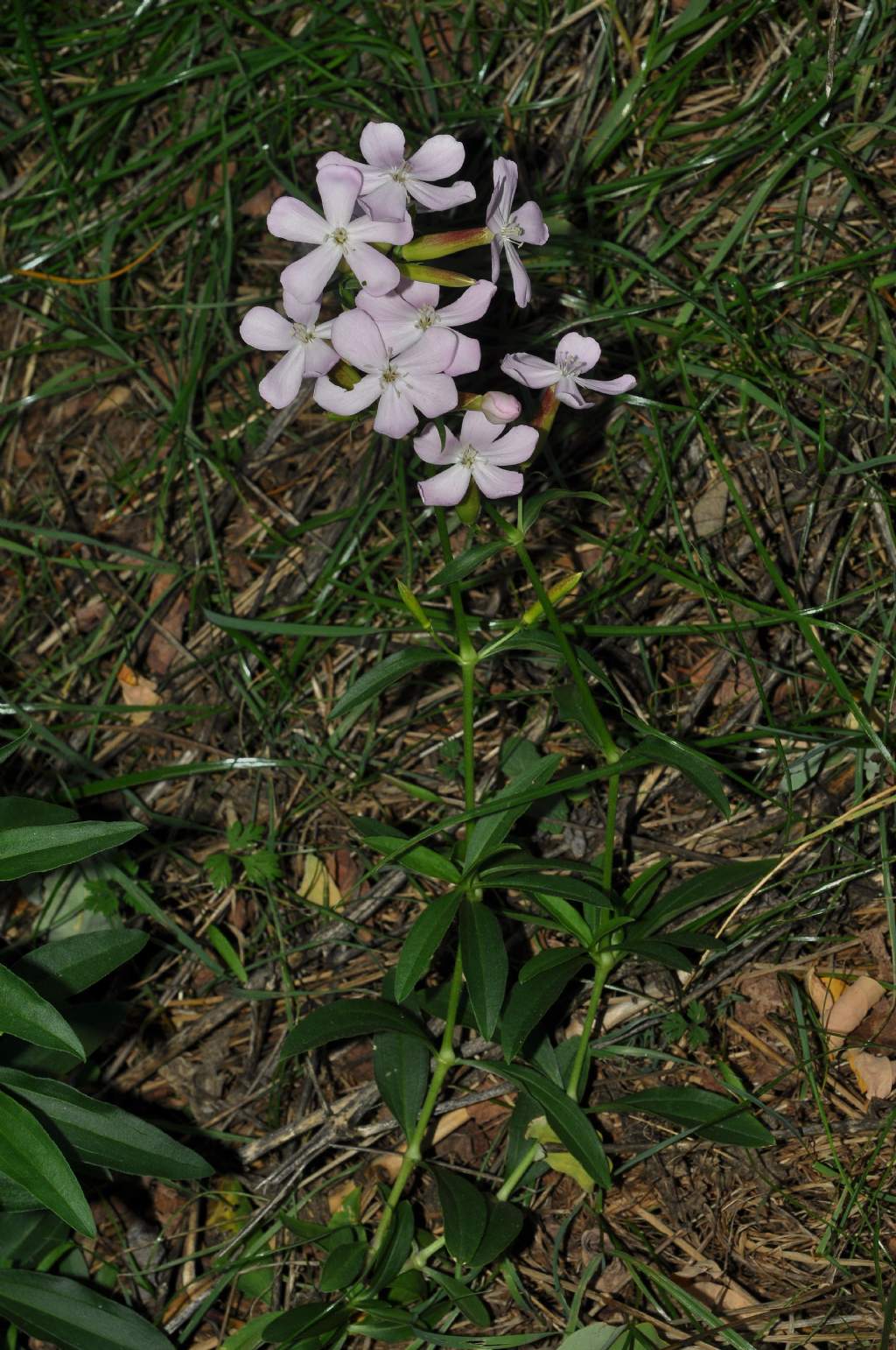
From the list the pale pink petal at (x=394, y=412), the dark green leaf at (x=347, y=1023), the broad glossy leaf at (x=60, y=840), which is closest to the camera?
the pale pink petal at (x=394, y=412)

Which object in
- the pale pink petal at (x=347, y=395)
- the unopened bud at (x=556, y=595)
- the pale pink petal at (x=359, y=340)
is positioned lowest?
the unopened bud at (x=556, y=595)

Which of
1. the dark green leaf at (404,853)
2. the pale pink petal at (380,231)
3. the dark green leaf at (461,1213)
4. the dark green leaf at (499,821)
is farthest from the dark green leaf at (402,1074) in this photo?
the pale pink petal at (380,231)

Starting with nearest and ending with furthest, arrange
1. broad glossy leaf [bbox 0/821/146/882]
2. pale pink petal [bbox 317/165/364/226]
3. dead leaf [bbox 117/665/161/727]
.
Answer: pale pink petal [bbox 317/165/364/226] → broad glossy leaf [bbox 0/821/146/882] → dead leaf [bbox 117/665/161/727]

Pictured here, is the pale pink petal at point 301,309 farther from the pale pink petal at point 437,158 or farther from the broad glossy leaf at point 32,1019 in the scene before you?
the broad glossy leaf at point 32,1019

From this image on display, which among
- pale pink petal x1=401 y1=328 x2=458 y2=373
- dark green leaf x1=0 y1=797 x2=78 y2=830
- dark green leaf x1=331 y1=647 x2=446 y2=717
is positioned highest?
pale pink petal x1=401 y1=328 x2=458 y2=373

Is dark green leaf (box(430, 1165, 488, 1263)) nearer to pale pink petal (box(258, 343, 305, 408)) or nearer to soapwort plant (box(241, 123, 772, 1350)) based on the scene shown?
soapwort plant (box(241, 123, 772, 1350))

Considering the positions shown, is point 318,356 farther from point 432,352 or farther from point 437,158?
point 437,158

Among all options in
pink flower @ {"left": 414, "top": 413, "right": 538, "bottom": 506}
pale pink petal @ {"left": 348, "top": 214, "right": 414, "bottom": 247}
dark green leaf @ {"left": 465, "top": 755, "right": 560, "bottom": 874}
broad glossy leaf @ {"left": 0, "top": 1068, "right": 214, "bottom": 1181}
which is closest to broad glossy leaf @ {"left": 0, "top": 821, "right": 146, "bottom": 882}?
broad glossy leaf @ {"left": 0, "top": 1068, "right": 214, "bottom": 1181}
